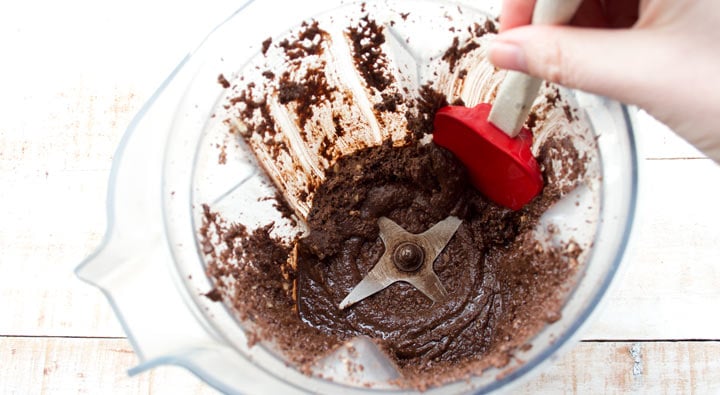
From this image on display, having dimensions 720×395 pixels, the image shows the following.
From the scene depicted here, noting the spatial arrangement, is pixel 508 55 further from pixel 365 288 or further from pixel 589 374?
pixel 589 374

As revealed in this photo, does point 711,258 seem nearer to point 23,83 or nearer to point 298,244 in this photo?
point 298,244

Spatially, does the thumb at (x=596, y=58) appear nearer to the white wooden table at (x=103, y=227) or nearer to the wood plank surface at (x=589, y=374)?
the white wooden table at (x=103, y=227)

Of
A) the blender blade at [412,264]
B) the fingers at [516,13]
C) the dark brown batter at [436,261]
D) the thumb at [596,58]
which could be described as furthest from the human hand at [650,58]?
the blender blade at [412,264]

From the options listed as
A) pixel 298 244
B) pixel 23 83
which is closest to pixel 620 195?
pixel 298 244

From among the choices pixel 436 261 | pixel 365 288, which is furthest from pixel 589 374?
pixel 365 288

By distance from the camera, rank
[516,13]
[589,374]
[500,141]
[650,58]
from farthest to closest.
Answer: [589,374], [500,141], [516,13], [650,58]
